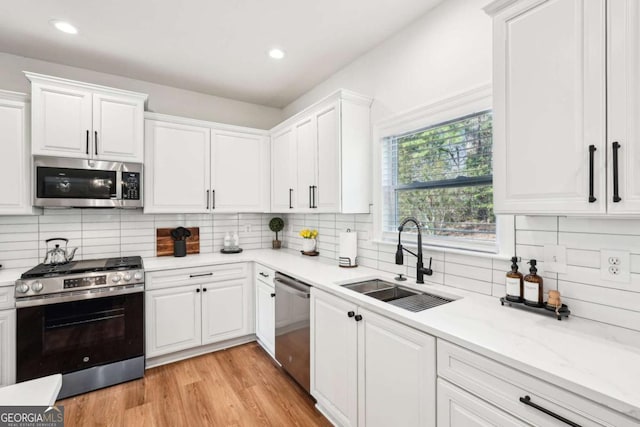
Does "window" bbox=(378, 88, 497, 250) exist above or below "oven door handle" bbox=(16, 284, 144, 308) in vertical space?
above

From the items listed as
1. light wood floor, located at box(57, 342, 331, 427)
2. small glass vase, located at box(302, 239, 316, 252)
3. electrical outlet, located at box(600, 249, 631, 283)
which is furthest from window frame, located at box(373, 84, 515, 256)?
light wood floor, located at box(57, 342, 331, 427)

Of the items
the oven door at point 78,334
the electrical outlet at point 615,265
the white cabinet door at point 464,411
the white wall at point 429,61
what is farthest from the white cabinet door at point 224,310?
the electrical outlet at point 615,265

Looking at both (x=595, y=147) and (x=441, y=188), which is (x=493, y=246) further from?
(x=595, y=147)

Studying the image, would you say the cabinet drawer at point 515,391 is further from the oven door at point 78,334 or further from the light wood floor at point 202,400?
the oven door at point 78,334

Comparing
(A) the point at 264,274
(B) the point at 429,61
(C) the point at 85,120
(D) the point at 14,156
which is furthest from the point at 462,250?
(D) the point at 14,156

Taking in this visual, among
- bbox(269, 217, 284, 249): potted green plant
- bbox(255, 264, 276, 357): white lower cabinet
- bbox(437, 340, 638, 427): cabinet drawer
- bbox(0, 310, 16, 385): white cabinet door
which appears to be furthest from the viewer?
bbox(269, 217, 284, 249): potted green plant

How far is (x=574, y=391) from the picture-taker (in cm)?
91

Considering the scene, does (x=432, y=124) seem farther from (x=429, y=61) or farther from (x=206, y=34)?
(x=206, y=34)

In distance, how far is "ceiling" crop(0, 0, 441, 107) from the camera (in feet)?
6.81

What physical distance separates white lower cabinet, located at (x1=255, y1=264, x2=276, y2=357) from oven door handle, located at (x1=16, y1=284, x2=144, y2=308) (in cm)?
104

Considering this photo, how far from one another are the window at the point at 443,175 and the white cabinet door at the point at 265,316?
124 cm

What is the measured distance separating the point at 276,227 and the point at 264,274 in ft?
3.43

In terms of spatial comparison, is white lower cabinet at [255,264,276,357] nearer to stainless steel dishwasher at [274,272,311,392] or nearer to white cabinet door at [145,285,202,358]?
stainless steel dishwasher at [274,272,311,392]

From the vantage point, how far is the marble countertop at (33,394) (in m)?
1.02
